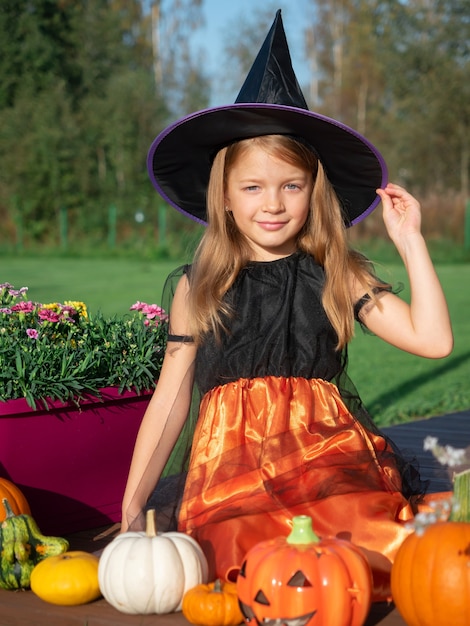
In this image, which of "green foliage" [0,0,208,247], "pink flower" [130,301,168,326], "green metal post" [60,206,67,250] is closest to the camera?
"pink flower" [130,301,168,326]

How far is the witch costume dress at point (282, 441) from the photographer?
2889 mm

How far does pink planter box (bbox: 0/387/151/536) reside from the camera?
3.36 meters

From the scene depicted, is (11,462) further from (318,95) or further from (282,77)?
(318,95)

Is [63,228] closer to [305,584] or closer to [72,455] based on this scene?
[72,455]

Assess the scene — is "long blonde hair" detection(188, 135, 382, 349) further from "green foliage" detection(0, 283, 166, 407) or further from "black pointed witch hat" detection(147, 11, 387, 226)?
"green foliage" detection(0, 283, 166, 407)

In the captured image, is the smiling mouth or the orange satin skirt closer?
the orange satin skirt

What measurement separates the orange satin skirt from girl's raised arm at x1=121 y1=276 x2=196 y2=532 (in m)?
0.10

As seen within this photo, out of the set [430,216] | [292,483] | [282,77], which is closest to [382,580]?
[292,483]

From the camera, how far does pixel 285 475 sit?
9.73 feet

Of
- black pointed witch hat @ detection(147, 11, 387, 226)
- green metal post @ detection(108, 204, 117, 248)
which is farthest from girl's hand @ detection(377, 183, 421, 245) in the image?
green metal post @ detection(108, 204, 117, 248)

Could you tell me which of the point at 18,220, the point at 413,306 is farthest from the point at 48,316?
the point at 18,220

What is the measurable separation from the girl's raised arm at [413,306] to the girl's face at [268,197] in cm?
30

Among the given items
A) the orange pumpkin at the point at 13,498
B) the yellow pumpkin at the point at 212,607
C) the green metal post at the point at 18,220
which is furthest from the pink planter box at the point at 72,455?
the green metal post at the point at 18,220

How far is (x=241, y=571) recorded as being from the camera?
101 inches
